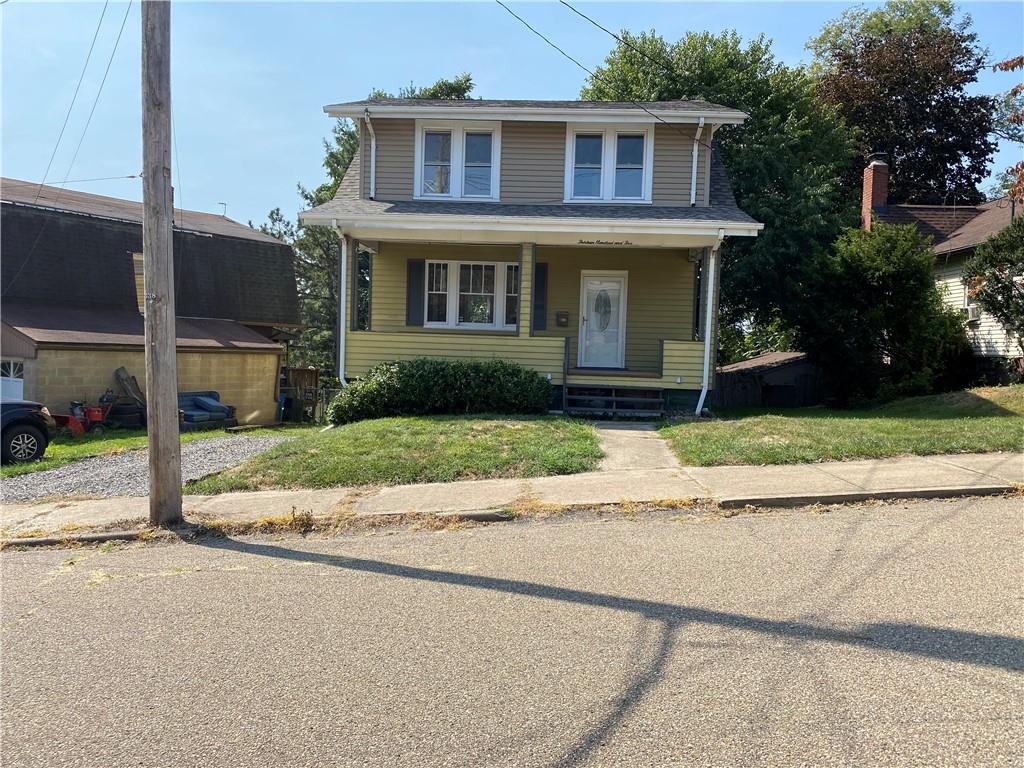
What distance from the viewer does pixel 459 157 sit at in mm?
16812

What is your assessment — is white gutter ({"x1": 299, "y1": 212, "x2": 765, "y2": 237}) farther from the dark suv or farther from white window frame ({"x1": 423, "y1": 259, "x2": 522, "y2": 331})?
the dark suv

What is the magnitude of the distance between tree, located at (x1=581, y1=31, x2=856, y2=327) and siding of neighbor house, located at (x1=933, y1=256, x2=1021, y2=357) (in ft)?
9.98

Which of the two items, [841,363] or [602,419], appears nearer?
[602,419]

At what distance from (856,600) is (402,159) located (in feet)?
47.3

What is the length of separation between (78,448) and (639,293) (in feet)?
Result: 39.3

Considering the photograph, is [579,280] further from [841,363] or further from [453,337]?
[841,363]

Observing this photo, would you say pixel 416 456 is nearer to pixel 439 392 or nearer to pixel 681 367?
pixel 439 392

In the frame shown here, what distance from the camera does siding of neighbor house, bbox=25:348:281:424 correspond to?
61.0 ft

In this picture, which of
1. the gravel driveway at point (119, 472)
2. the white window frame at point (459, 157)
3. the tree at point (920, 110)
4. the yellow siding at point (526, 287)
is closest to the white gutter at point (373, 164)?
the white window frame at point (459, 157)

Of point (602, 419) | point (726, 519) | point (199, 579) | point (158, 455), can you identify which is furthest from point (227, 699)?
point (602, 419)

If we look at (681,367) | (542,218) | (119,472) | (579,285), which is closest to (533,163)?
(542,218)

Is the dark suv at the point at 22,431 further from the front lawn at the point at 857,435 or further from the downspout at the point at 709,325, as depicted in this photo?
the downspout at the point at 709,325

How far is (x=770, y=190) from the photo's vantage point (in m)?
21.8

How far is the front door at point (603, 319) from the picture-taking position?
17.4 meters
